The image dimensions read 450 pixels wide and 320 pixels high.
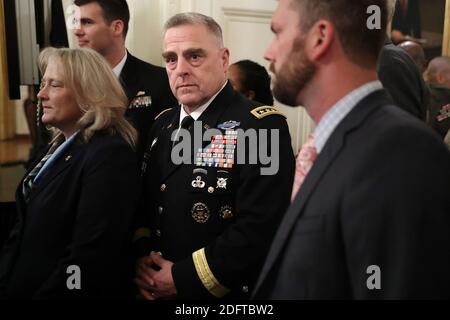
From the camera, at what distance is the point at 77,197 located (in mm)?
1511

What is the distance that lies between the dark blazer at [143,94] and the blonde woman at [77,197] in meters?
0.41

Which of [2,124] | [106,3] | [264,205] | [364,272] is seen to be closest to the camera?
[364,272]

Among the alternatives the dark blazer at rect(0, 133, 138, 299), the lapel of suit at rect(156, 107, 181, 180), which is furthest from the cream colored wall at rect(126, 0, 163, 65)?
the dark blazer at rect(0, 133, 138, 299)

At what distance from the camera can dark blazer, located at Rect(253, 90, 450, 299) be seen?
2.43 ft

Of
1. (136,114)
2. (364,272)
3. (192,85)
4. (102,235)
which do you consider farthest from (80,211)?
(364,272)

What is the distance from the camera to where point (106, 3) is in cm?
225

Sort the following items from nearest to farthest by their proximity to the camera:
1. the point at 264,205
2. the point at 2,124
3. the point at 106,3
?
the point at 264,205 → the point at 106,3 → the point at 2,124

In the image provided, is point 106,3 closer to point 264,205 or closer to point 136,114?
point 136,114

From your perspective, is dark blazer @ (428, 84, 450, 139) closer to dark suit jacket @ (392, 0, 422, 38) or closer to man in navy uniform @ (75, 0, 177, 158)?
dark suit jacket @ (392, 0, 422, 38)

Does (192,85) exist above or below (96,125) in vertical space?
above

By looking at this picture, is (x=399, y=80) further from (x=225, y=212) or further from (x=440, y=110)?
(x=440, y=110)

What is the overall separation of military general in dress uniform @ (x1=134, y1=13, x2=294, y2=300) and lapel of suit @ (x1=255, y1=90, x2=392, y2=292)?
1.77 feet
